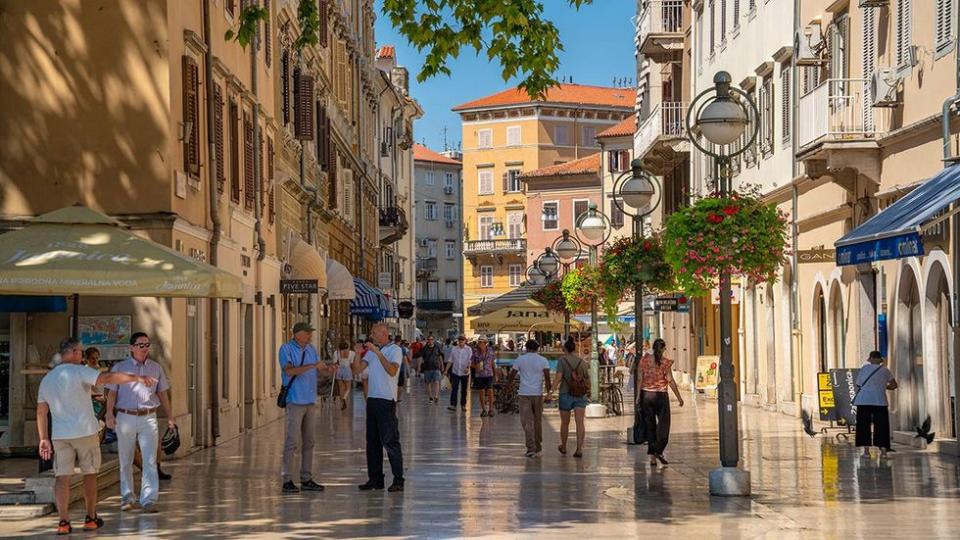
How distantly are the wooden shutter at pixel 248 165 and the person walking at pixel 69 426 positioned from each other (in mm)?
16537

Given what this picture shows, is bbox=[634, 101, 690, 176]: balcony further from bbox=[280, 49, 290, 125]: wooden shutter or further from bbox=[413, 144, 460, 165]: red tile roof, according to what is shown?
bbox=[413, 144, 460, 165]: red tile roof

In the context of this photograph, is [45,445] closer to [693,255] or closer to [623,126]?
[693,255]

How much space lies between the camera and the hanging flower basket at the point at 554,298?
4008 centimetres

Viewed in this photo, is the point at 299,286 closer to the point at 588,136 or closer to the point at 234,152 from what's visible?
the point at 234,152

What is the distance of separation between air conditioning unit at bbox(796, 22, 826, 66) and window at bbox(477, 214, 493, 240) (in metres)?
84.2

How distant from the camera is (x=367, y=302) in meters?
58.8

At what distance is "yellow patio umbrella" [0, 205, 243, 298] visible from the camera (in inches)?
690

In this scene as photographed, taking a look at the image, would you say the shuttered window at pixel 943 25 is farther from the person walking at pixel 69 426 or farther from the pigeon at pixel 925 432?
the person walking at pixel 69 426

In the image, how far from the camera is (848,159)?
27812 millimetres

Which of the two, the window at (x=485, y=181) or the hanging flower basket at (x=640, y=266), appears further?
the window at (x=485, y=181)

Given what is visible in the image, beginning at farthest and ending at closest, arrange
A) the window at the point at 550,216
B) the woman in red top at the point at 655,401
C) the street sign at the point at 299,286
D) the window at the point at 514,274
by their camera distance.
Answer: the window at the point at 514,274
the window at the point at 550,216
the street sign at the point at 299,286
the woman in red top at the point at 655,401

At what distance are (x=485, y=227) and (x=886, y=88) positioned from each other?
9211cm

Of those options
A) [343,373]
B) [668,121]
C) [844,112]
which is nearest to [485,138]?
[668,121]

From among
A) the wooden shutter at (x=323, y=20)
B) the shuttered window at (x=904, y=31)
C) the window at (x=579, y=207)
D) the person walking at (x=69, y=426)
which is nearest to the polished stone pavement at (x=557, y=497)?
the person walking at (x=69, y=426)
